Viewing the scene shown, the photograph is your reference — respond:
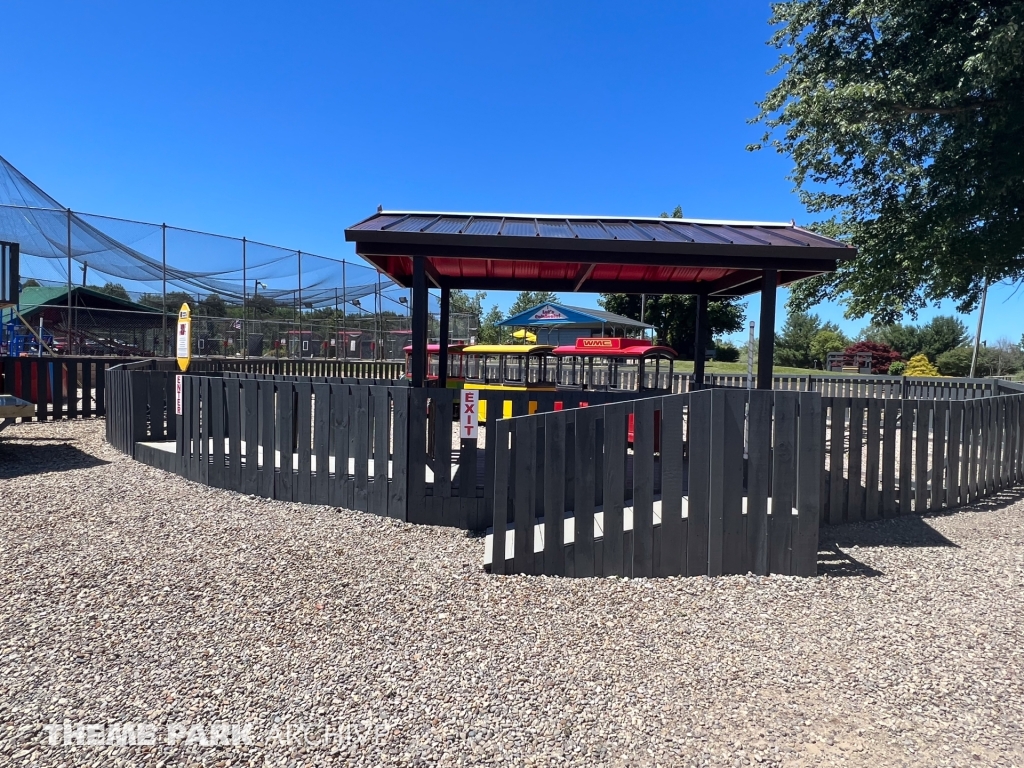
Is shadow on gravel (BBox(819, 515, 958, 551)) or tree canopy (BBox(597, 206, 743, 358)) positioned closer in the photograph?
shadow on gravel (BBox(819, 515, 958, 551))

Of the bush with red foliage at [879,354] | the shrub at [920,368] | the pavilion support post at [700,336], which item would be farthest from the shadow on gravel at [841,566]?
the bush with red foliage at [879,354]

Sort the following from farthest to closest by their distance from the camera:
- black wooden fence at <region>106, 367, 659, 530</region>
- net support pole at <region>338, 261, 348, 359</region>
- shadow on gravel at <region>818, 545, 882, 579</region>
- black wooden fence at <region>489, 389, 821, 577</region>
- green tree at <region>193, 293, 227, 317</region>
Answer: net support pole at <region>338, 261, 348, 359</region>, green tree at <region>193, 293, 227, 317</region>, black wooden fence at <region>106, 367, 659, 530</region>, shadow on gravel at <region>818, 545, 882, 579</region>, black wooden fence at <region>489, 389, 821, 577</region>

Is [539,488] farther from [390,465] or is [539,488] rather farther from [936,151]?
[936,151]

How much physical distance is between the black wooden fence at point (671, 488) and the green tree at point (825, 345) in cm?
6630

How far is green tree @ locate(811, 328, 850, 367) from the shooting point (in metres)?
64.4

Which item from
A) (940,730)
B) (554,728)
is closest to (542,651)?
(554,728)

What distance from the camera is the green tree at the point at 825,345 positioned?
211 ft

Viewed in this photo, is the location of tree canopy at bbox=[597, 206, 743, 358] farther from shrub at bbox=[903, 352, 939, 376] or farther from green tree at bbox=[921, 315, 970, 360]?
green tree at bbox=[921, 315, 970, 360]

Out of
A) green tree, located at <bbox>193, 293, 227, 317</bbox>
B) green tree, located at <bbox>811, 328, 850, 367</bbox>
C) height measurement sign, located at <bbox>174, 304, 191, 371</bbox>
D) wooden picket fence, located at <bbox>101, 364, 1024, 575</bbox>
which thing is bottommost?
wooden picket fence, located at <bbox>101, 364, 1024, 575</bbox>

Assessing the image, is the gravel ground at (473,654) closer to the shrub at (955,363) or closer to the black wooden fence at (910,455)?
the black wooden fence at (910,455)

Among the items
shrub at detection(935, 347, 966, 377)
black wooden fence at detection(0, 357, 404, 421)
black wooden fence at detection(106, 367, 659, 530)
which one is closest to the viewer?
black wooden fence at detection(106, 367, 659, 530)

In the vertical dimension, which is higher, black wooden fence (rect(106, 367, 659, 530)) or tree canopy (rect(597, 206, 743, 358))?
tree canopy (rect(597, 206, 743, 358))

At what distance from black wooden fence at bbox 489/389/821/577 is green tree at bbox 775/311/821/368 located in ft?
211

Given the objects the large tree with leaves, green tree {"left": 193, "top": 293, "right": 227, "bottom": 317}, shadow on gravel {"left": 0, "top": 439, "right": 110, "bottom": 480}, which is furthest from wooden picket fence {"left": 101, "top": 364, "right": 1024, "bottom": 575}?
green tree {"left": 193, "top": 293, "right": 227, "bottom": 317}
